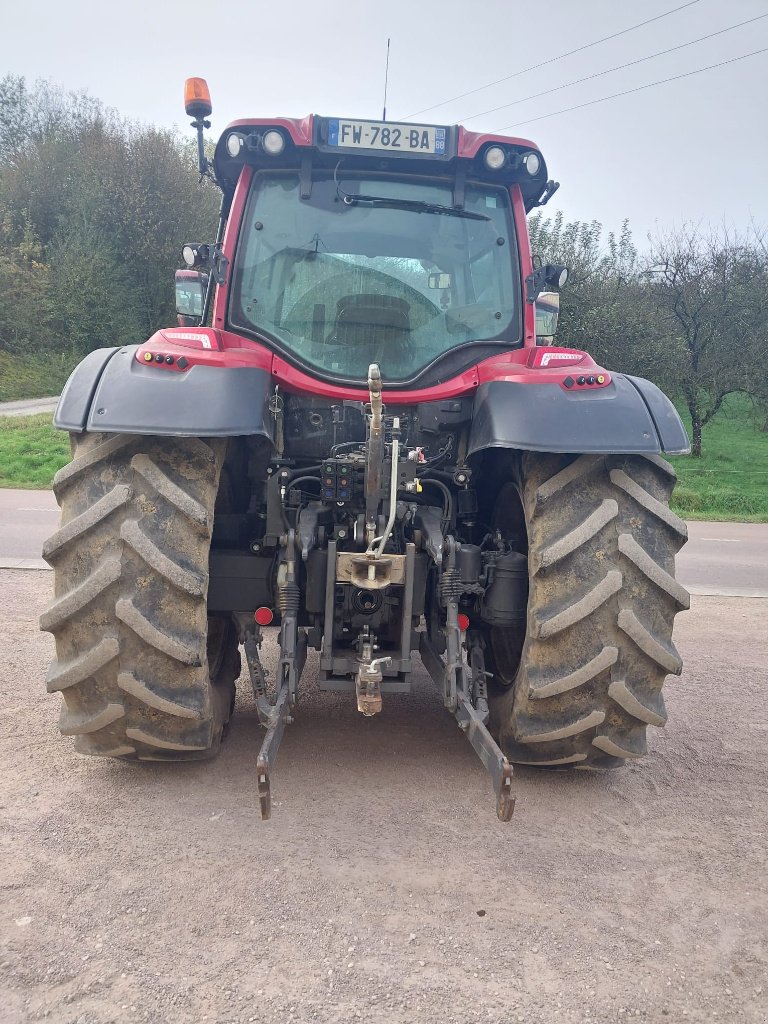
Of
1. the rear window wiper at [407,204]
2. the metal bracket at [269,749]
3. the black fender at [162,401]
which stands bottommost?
the metal bracket at [269,749]

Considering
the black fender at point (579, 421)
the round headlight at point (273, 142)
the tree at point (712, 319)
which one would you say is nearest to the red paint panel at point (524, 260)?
the black fender at point (579, 421)

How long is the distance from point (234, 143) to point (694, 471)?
16735 millimetres

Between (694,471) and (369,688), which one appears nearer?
(369,688)

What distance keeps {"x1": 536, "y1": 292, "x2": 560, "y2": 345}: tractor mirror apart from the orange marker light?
1768 mm

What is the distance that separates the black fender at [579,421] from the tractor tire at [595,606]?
160 millimetres

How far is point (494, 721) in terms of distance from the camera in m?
3.51

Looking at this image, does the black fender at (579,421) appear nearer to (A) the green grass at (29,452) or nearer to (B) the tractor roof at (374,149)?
(B) the tractor roof at (374,149)

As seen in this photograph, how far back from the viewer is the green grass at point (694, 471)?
14281 mm

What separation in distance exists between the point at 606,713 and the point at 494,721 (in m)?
0.55

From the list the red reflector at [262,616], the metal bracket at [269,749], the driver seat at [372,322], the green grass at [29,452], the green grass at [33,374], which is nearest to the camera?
the metal bracket at [269,749]

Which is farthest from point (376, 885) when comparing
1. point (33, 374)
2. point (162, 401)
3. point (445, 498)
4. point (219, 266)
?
point (33, 374)

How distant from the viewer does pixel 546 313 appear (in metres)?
4.07

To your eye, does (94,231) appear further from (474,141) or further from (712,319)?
(474,141)

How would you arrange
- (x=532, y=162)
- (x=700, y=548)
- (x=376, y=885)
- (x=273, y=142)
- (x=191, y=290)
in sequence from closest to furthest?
(x=376, y=885) → (x=273, y=142) → (x=532, y=162) → (x=191, y=290) → (x=700, y=548)
